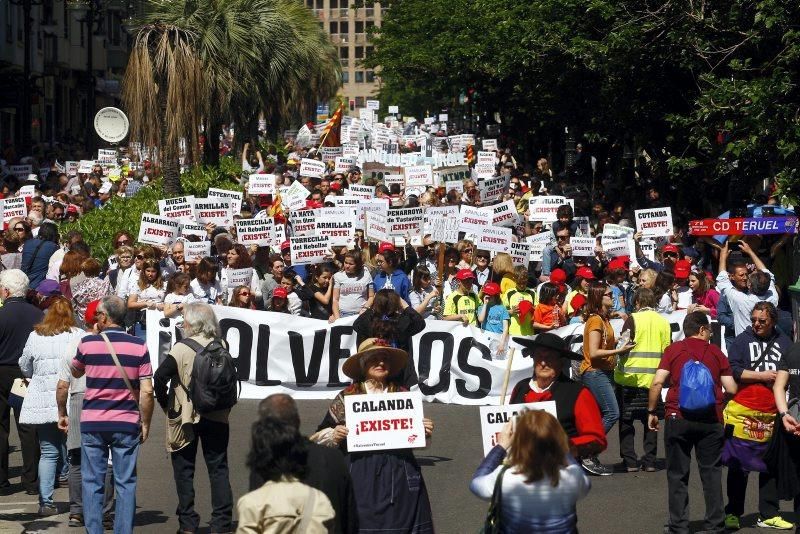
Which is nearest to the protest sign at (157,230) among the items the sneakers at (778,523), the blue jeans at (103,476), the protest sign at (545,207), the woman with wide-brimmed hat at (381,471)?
the protest sign at (545,207)

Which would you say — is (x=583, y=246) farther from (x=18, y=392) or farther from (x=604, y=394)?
(x=18, y=392)

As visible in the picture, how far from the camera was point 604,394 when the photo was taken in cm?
1216

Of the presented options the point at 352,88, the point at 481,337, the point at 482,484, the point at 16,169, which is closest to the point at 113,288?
the point at 481,337

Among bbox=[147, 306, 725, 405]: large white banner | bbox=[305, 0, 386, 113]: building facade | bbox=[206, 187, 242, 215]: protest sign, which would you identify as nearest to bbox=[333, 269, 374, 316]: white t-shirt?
bbox=[147, 306, 725, 405]: large white banner

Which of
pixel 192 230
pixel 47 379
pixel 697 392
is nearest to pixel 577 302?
pixel 192 230

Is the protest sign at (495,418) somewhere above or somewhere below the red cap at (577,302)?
below

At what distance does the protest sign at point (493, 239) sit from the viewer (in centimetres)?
1816

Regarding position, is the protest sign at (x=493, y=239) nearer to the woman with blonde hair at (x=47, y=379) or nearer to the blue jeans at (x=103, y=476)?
the woman with blonde hair at (x=47, y=379)

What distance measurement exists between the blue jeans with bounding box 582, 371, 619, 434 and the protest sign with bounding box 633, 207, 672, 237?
719 centimetres

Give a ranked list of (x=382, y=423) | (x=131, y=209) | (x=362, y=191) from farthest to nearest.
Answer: (x=131, y=209)
(x=362, y=191)
(x=382, y=423)

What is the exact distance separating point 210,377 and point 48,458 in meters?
1.88

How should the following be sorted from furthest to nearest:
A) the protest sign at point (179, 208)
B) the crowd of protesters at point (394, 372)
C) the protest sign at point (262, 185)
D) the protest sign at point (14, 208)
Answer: the protest sign at point (262, 185) → the protest sign at point (14, 208) → the protest sign at point (179, 208) → the crowd of protesters at point (394, 372)

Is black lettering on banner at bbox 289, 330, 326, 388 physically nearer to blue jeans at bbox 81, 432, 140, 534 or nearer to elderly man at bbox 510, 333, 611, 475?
blue jeans at bbox 81, 432, 140, 534

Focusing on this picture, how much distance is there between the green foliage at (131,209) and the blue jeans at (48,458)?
9.95m
